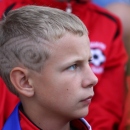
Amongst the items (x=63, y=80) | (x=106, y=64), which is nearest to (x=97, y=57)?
(x=106, y=64)

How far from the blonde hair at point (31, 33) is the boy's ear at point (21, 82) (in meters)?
0.02

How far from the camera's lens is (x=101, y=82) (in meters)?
1.40

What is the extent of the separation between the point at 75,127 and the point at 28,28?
12.3 inches

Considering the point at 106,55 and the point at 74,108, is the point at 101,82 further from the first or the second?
the point at 74,108

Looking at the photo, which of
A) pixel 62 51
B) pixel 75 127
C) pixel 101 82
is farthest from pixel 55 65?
pixel 101 82

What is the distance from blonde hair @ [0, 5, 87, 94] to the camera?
35.9 inches

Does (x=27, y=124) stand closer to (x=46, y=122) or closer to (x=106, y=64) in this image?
(x=46, y=122)

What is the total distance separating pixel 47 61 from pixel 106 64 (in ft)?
1.76

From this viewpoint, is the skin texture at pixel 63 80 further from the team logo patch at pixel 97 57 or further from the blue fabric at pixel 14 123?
the team logo patch at pixel 97 57

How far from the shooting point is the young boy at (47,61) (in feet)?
2.99

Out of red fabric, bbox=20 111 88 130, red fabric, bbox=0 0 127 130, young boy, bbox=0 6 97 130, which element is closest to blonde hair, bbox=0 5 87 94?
young boy, bbox=0 6 97 130

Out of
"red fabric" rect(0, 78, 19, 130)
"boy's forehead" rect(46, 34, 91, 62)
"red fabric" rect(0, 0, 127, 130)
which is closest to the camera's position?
"boy's forehead" rect(46, 34, 91, 62)

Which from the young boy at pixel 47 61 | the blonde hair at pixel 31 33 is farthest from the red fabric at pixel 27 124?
the blonde hair at pixel 31 33

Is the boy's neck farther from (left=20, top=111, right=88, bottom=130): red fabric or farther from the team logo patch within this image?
the team logo patch
